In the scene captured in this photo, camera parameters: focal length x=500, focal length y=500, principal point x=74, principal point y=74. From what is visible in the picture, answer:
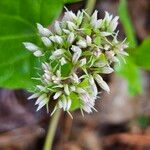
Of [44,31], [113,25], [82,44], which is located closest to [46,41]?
[44,31]

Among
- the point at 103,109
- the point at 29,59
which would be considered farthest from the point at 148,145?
the point at 29,59

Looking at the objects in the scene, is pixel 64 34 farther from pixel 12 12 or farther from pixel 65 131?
pixel 65 131

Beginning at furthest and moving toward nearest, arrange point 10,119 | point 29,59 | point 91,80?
point 10,119
point 29,59
point 91,80

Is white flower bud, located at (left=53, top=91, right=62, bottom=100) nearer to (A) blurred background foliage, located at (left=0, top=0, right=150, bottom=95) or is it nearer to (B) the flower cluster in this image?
(B) the flower cluster

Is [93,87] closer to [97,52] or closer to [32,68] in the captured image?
[97,52]

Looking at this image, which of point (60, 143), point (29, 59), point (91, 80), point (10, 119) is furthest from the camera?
point (60, 143)

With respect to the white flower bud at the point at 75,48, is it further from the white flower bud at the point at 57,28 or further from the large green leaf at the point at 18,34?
the large green leaf at the point at 18,34

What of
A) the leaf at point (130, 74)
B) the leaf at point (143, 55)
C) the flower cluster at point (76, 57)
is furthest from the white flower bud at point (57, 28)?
the leaf at point (130, 74)
